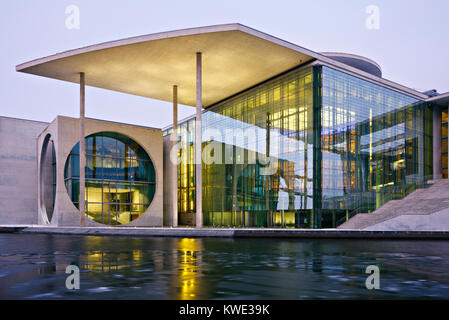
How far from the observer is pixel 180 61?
85.9ft

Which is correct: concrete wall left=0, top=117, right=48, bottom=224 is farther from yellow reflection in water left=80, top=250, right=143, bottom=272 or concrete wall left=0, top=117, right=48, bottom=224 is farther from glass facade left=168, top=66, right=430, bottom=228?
yellow reflection in water left=80, top=250, right=143, bottom=272

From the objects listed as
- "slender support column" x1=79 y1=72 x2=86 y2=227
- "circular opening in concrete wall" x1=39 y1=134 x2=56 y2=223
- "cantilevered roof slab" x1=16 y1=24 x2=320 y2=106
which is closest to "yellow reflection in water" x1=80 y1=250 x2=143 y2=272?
"cantilevered roof slab" x1=16 y1=24 x2=320 y2=106

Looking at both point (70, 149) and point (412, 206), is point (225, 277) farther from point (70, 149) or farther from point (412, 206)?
point (70, 149)

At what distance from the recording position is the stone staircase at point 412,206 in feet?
70.6

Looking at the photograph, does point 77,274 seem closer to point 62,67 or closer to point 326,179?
point 326,179

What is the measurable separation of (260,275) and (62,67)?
24111 millimetres

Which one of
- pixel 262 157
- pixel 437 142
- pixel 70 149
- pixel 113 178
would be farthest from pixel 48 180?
pixel 437 142

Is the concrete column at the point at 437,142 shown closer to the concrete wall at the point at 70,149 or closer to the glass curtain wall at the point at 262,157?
the glass curtain wall at the point at 262,157

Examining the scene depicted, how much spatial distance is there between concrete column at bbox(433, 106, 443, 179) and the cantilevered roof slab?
46.4ft

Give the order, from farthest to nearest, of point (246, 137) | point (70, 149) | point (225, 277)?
point (70, 149)
point (246, 137)
point (225, 277)

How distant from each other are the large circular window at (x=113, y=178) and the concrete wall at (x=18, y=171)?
6987 mm

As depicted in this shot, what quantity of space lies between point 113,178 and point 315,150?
16362 millimetres

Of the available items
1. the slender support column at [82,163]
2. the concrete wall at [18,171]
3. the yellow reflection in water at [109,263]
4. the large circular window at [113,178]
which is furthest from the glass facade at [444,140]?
the concrete wall at [18,171]
